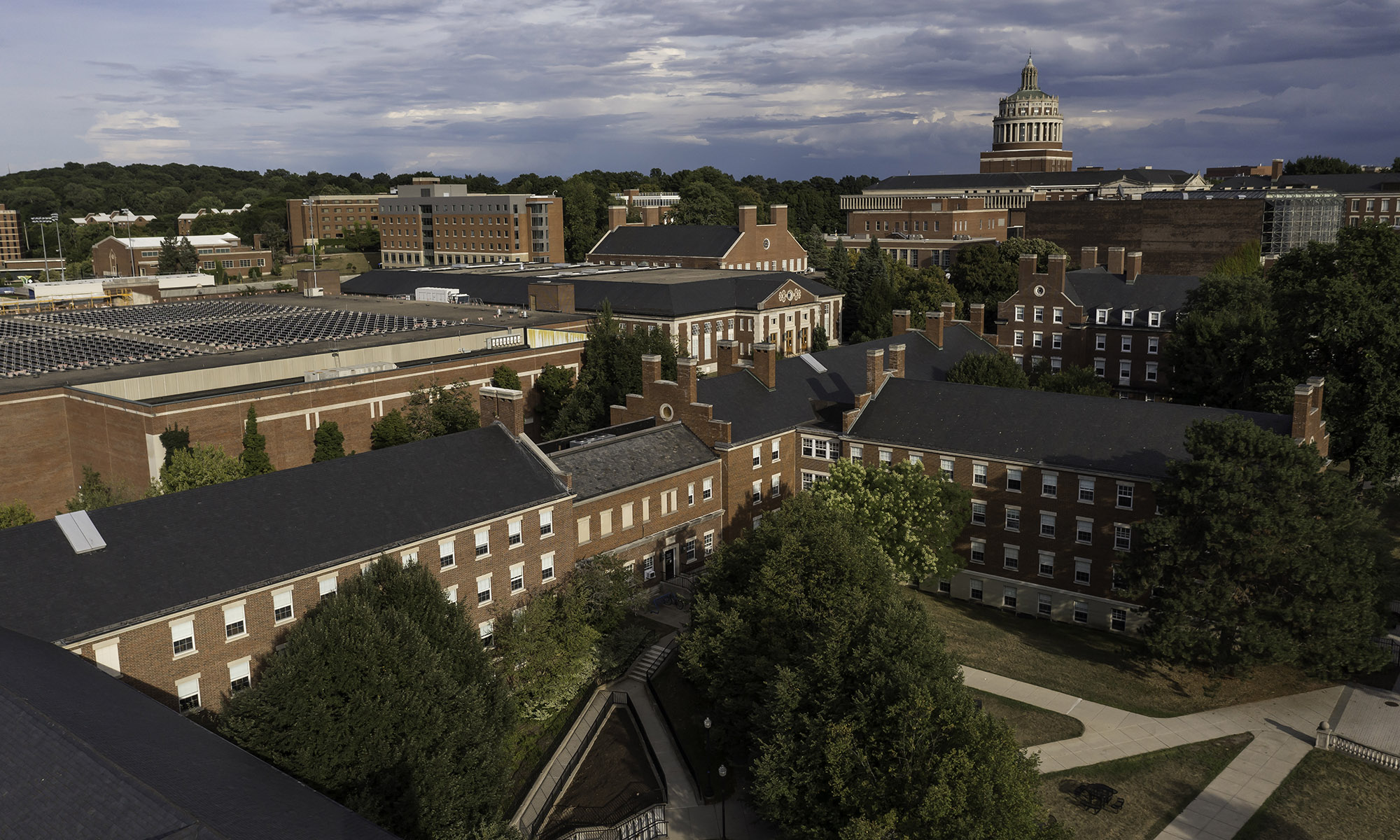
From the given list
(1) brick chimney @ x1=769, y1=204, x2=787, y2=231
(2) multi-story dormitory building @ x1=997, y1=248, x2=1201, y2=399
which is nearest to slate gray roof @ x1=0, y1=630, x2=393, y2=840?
(2) multi-story dormitory building @ x1=997, y1=248, x2=1201, y2=399

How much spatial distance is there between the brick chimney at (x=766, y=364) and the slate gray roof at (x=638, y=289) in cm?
3590

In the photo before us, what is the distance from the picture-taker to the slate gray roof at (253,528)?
30.6m

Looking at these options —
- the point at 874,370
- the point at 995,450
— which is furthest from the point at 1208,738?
the point at 874,370

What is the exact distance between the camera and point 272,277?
175 m

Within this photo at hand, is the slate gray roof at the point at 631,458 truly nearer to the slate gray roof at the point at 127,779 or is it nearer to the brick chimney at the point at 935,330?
the slate gray roof at the point at 127,779

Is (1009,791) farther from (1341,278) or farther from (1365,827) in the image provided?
(1341,278)

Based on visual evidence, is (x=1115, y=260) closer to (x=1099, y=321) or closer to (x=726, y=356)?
(x=1099, y=321)

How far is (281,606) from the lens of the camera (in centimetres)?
3475

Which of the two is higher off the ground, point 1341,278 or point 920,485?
point 1341,278

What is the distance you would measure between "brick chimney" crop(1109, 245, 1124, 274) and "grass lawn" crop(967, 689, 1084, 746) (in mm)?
68978

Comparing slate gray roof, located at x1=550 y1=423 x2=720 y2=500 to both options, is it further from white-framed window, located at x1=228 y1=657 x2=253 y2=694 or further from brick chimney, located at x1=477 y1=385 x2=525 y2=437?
white-framed window, located at x1=228 y1=657 x2=253 y2=694

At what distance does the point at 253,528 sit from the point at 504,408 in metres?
12.7

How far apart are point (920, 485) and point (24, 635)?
121 feet

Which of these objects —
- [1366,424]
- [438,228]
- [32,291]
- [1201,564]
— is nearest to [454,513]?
[1201,564]
